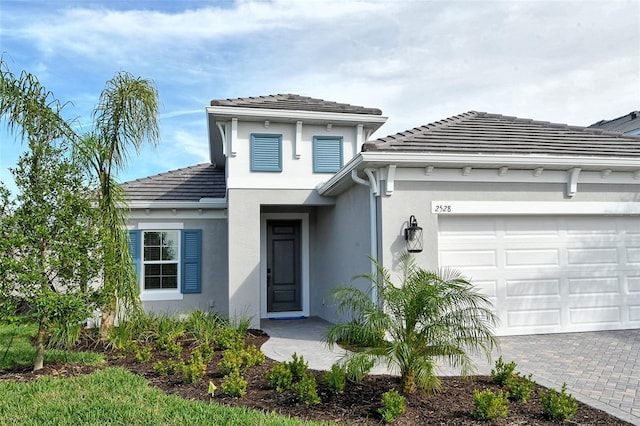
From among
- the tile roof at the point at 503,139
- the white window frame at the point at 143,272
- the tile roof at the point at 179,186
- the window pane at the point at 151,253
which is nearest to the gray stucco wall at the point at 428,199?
the tile roof at the point at 503,139

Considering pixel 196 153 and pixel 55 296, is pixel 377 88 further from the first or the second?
pixel 55 296

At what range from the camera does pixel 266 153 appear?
10094mm

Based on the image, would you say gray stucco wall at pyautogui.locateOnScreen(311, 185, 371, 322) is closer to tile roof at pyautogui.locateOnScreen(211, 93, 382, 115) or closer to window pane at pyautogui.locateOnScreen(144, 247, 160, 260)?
tile roof at pyautogui.locateOnScreen(211, 93, 382, 115)

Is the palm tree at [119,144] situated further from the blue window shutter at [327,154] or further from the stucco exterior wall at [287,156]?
the blue window shutter at [327,154]

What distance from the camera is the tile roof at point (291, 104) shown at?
32.3 ft

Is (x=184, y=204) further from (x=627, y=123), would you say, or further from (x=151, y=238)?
(x=627, y=123)

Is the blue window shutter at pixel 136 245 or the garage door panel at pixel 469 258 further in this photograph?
the blue window shutter at pixel 136 245

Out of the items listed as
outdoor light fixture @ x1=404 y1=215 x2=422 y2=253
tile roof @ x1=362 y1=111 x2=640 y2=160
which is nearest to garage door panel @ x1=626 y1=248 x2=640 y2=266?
tile roof @ x1=362 y1=111 x2=640 y2=160

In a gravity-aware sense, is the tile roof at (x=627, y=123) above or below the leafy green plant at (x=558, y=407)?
above

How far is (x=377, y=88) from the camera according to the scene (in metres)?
14.5

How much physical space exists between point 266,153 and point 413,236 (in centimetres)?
421

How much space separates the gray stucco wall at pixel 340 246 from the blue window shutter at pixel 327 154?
2.78 ft

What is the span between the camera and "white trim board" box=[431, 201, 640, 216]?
7723 mm

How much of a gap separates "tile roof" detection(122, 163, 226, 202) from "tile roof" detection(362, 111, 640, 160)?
5.48 meters
